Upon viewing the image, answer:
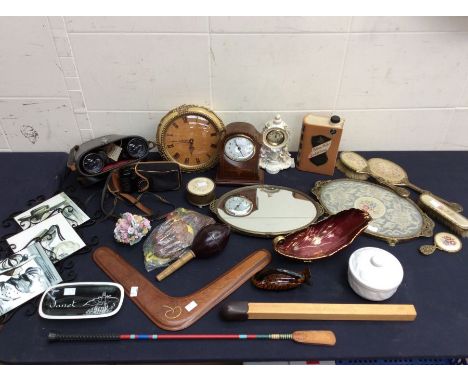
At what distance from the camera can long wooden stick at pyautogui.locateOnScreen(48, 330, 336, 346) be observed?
2.94ft

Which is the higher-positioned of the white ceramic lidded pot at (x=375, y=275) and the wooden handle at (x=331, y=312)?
the white ceramic lidded pot at (x=375, y=275)

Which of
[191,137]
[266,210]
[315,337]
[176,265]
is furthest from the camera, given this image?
[191,137]

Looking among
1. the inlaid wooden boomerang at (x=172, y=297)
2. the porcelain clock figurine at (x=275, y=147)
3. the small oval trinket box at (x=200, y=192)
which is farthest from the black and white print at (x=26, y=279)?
the porcelain clock figurine at (x=275, y=147)

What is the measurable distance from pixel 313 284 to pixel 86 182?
0.80 metres

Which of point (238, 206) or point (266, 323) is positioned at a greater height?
point (238, 206)

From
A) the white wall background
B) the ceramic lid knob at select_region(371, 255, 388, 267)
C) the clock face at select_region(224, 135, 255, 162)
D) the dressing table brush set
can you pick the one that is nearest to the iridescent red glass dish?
the dressing table brush set

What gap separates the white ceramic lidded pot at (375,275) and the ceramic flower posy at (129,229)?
599mm

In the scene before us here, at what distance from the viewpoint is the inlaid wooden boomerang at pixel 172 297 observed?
942mm

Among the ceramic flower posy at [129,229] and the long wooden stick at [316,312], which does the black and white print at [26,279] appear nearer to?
the ceramic flower posy at [129,229]

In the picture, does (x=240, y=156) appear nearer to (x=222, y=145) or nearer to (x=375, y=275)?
(x=222, y=145)

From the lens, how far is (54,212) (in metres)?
1.21

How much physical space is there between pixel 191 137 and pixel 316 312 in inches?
28.3

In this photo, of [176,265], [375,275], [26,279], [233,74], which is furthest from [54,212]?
[375,275]

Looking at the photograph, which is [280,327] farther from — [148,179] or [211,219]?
[148,179]
